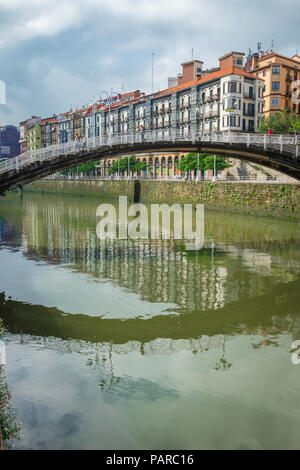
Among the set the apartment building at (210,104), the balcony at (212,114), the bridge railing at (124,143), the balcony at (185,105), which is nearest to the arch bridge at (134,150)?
the bridge railing at (124,143)

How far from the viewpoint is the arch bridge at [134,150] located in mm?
23594

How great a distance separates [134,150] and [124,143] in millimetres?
1726

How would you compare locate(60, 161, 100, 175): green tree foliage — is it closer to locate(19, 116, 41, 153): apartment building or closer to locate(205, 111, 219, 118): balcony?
locate(205, 111, 219, 118): balcony

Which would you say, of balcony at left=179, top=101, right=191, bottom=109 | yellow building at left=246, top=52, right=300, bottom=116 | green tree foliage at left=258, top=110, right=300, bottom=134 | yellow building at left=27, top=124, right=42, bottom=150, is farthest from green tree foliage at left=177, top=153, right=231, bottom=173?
yellow building at left=27, top=124, right=42, bottom=150

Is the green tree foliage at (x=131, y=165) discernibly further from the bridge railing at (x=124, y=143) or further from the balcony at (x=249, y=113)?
the bridge railing at (x=124, y=143)

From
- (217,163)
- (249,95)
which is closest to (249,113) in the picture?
(249,95)

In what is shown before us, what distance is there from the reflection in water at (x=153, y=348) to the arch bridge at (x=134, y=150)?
5156mm

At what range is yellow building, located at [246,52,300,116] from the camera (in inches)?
2685

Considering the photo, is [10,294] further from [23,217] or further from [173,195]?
[173,195]

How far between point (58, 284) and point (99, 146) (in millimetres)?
10429

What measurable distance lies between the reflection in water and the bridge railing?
5.60 m

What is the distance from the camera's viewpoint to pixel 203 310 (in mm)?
14703

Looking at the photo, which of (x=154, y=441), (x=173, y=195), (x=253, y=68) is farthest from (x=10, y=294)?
(x=253, y=68)

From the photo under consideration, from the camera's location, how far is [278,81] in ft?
224
